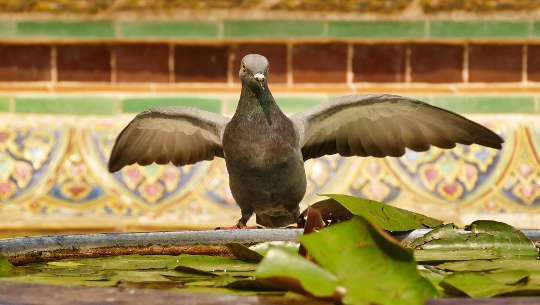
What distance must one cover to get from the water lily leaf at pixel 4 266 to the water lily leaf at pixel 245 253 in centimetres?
21

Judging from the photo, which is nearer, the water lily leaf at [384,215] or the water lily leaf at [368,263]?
the water lily leaf at [368,263]

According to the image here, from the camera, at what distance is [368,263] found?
0.62 meters

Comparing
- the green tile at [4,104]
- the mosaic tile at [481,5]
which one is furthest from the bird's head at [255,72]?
the green tile at [4,104]

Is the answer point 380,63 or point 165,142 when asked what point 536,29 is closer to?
point 380,63

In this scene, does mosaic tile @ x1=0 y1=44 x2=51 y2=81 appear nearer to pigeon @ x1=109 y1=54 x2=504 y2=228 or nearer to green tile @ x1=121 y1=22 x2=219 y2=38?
green tile @ x1=121 y1=22 x2=219 y2=38

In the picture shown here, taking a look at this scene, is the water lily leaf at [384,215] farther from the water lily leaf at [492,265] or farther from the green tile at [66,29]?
the green tile at [66,29]

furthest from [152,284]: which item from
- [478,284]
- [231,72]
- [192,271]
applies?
[231,72]

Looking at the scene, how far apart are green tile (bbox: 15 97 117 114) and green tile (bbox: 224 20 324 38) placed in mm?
390

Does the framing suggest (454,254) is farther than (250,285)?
Yes

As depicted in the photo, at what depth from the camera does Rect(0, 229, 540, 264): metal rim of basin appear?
0.86 meters

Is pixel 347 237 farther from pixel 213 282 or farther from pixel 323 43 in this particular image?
pixel 323 43

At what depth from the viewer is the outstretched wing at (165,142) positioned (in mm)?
1848

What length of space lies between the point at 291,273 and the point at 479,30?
1.96 metres

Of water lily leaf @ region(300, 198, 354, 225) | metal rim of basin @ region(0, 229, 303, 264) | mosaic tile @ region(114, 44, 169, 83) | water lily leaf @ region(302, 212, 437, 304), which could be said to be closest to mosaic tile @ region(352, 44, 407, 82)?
mosaic tile @ region(114, 44, 169, 83)
